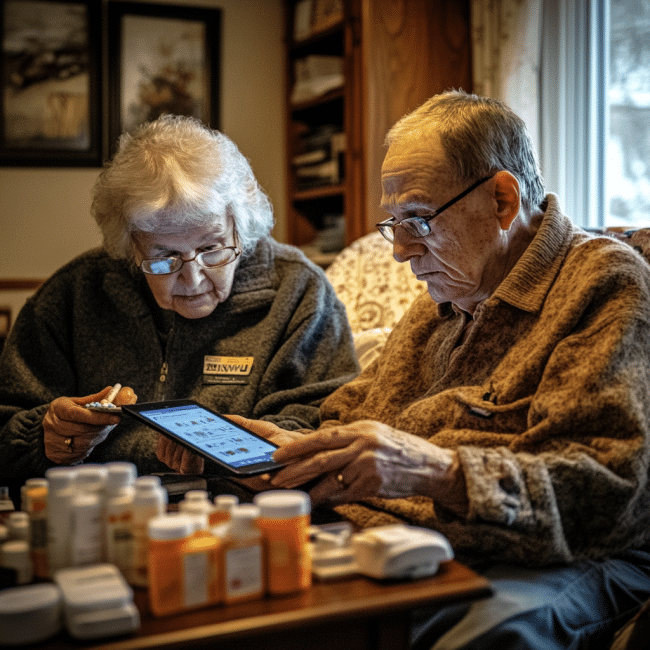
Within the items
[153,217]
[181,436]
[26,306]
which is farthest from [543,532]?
[26,306]

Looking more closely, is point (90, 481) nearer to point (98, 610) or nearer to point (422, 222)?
point (98, 610)

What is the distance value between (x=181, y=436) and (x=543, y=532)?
53 centimetres

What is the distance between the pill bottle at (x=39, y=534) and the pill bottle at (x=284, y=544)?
25cm

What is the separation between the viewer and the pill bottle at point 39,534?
84 centimetres

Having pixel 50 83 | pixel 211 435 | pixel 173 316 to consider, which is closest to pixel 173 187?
pixel 173 316

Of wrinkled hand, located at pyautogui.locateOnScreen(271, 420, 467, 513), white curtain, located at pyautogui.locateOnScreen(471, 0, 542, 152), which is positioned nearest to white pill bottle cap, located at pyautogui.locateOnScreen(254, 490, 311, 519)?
→ wrinkled hand, located at pyautogui.locateOnScreen(271, 420, 467, 513)

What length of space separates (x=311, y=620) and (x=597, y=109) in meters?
2.44

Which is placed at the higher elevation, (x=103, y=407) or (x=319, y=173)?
(x=319, y=173)

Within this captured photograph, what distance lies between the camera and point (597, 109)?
2.70 m

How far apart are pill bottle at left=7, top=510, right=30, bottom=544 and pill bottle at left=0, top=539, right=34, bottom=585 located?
0.06 ft

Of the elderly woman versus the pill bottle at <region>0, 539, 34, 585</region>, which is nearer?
the pill bottle at <region>0, 539, 34, 585</region>

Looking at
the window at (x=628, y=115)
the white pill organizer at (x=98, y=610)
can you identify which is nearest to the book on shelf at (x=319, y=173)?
the window at (x=628, y=115)

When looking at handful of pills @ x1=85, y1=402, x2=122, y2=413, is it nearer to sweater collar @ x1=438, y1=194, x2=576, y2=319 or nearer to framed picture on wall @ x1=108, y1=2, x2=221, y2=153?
sweater collar @ x1=438, y1=194, x2=576, y2=319

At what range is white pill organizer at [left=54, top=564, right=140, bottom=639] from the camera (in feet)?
2.29
